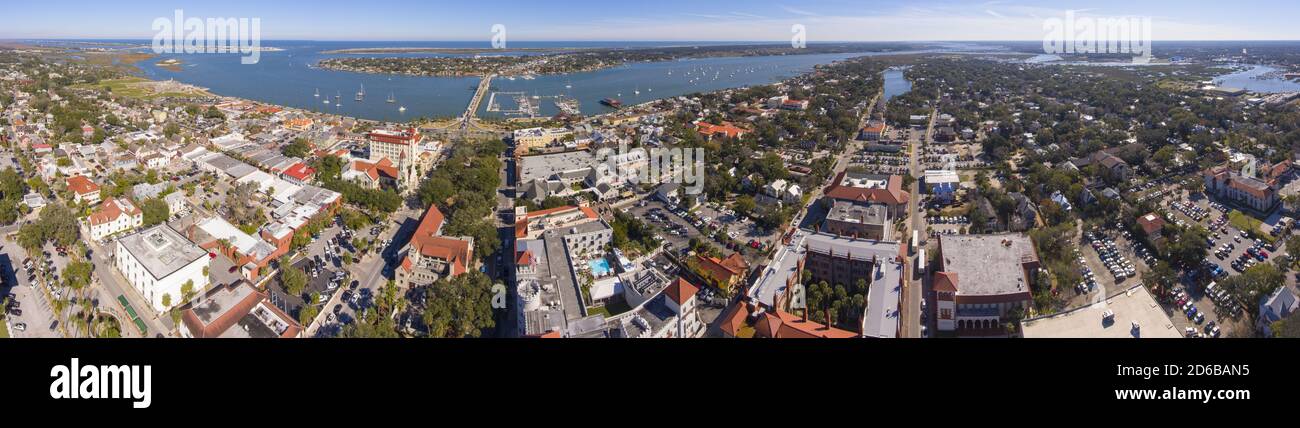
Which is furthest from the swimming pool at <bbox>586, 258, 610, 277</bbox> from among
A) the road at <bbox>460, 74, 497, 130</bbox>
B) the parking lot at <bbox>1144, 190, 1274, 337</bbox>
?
the road at <bbox>460, 74, 497, 130</bbox>

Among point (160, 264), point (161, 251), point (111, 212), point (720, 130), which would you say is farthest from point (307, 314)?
point (720, 130)

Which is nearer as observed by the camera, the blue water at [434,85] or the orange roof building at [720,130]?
the orange roof building at [720,130]

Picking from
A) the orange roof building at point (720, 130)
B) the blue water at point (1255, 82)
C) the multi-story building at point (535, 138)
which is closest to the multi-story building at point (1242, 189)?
the orange roof building at point (720, 130)

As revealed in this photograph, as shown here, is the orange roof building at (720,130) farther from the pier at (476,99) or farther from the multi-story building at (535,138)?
the pier at (476,99)

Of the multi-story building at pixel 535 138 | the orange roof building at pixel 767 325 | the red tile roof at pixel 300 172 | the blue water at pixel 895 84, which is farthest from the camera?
the blue water at pixel 895 84
